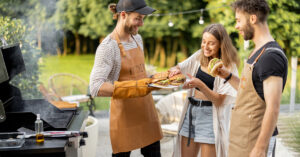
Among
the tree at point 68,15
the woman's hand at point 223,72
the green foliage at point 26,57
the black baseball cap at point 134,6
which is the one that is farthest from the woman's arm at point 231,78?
the tree at point 68,15

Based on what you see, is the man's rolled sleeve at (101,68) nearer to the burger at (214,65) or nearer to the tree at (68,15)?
the burger at (214,65)

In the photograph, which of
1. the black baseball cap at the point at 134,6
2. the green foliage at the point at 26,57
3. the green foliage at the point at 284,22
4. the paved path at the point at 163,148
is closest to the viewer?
the black baseball cap at the point at 134,6

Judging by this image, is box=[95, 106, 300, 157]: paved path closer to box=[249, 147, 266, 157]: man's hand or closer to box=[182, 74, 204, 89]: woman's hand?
box=[182, 74, 204, 89]: woman's hand

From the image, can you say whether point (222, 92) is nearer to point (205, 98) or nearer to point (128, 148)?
point (205, 98)

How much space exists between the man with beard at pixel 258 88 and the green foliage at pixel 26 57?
2802mm

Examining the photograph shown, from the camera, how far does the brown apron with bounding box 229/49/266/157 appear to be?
77.2 inches

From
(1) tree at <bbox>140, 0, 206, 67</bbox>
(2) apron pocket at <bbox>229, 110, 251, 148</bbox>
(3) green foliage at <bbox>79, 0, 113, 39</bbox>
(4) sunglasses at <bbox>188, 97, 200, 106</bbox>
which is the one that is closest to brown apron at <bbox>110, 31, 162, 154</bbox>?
(4) sunglasses at <bbox>188, 97, 200, 106</bbox>

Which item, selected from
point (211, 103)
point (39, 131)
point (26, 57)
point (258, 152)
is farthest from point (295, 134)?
point (26, 57)

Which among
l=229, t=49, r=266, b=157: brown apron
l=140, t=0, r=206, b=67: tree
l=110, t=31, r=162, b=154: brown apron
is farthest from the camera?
l=140, t=0, r=206, b=67: tree

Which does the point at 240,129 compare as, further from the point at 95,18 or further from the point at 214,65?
the point at 95,18

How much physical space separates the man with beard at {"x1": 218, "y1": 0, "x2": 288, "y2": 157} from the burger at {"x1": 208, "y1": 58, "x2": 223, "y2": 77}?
39 cm

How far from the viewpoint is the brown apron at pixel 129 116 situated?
2.54 m

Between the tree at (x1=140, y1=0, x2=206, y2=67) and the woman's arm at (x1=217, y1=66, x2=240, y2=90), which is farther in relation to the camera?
the tree at (x1=140, y1=0, x2=206, y2=67)

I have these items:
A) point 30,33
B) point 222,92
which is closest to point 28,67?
point 30,33
